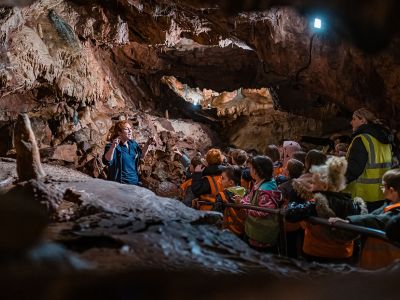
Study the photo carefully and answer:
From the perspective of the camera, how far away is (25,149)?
3.27m

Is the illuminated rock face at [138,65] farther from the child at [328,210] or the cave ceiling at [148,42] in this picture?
the child at [328,210]

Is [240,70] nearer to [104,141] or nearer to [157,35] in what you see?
[157,35]

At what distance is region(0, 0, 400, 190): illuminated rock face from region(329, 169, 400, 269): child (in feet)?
7.26

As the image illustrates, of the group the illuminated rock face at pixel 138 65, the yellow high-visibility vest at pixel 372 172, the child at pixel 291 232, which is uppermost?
the illuminated rock face at pixel 138 65

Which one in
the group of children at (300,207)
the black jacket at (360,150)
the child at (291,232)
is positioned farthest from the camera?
the black jacket at (360,150)

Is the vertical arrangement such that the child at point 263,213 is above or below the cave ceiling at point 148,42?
below

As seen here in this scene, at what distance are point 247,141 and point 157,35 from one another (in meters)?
5.18

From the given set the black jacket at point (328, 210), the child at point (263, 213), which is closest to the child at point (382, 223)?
the black jacket at point (328, 210)

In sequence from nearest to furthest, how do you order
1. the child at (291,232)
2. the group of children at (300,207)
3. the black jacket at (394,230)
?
the black jacket at (394,230) < the group of children at (300,207) < the child at (291,232)

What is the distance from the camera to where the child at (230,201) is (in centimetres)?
386

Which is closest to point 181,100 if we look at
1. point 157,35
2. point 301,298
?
point 157,35

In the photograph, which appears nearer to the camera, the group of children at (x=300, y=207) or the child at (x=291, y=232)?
the group of children at (x=300, y=207)

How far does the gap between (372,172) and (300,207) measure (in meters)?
1.40

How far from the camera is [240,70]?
1143cm
